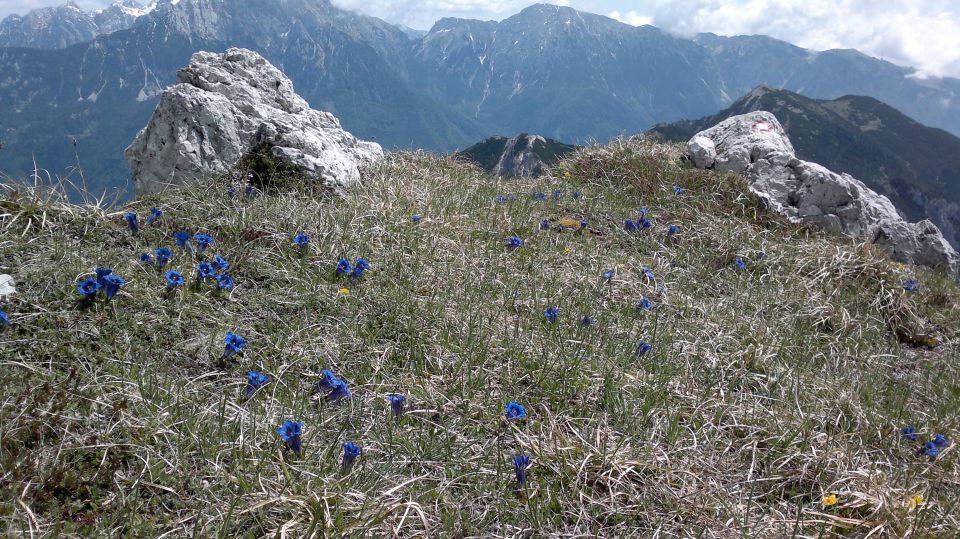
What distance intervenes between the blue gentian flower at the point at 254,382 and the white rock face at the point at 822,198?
866 cm

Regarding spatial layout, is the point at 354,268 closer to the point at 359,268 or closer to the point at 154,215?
the point at 359,268

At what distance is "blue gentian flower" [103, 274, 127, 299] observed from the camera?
393 cm

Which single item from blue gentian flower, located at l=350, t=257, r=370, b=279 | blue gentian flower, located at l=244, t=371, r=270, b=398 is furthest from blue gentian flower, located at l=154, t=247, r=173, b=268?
blue gentian flower, located at l=244, t=371, r=270, b=398

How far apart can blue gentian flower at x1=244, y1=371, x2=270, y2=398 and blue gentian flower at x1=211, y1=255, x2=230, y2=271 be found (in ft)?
4.92

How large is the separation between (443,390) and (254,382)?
1.25 m

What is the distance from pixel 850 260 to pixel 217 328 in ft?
24.4

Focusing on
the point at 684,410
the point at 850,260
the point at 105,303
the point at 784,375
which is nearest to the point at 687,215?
the point at 850,260

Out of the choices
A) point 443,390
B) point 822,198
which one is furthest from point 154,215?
point 822,198

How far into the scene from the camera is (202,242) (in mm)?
5137

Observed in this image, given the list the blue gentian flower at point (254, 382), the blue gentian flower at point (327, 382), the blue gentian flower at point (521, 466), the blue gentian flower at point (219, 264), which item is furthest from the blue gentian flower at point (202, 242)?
the blue gentian flower at point (521, 466)

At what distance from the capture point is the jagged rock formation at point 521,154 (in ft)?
40.7

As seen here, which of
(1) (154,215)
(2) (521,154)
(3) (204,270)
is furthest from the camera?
(2) (521,154)

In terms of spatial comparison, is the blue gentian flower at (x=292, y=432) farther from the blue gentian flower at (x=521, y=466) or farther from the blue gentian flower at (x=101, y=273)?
the blue gentian flower at (x=101, y=273)

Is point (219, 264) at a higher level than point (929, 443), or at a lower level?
lower
